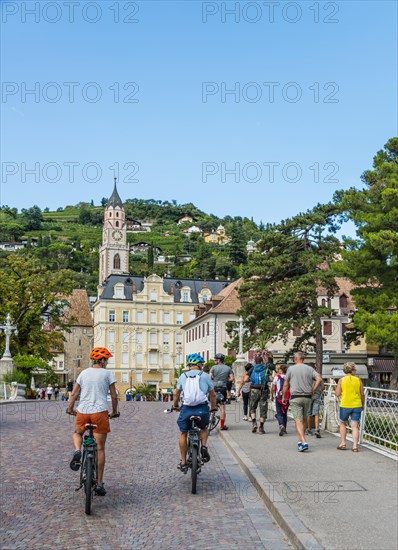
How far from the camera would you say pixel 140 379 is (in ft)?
303

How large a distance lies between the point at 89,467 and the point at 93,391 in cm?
95

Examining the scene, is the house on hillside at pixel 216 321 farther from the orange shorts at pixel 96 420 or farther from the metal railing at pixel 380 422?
the orange shorts at pixel 96 420

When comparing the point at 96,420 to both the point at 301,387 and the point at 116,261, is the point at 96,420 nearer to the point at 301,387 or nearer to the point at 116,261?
the point at 301,387

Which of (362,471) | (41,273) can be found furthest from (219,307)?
(362,471)

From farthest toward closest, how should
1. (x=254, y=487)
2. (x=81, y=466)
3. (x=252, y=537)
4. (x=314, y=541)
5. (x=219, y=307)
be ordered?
(x=219, y=307) → (x=254, y=487) → (x=81, y=466) → (x=252, y=537) → (x=314, y=541)

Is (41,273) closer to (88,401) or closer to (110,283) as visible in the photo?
(110,283)

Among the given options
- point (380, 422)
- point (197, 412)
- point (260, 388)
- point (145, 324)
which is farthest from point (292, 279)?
point (145, 324)

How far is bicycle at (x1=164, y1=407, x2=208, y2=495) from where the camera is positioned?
9930mm

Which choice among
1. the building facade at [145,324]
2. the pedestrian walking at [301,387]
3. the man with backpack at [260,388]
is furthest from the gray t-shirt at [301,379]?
the building facade at [145,324]

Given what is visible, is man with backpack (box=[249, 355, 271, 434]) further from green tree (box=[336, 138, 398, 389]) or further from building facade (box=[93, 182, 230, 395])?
building facade (box=[93, 182, 230, 395])

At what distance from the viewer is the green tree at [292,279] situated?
1666 inches

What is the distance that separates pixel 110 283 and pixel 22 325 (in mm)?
40616

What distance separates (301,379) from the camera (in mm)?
14672

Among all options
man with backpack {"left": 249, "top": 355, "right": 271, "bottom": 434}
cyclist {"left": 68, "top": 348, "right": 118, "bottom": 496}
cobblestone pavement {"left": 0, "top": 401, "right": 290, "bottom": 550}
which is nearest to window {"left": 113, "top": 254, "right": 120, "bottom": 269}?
man with backpack {"left": 249, "top": 355, "right": 271, "bottom": 434}
